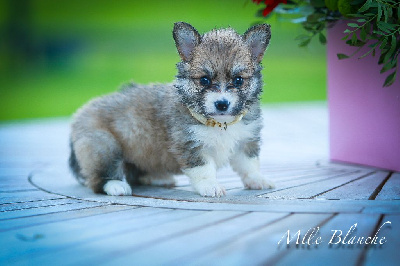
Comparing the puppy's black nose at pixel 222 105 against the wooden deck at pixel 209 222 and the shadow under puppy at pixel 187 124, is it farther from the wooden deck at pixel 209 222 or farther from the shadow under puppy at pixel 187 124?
the wooden deck at pixel 209 222

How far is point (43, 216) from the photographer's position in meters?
1.99

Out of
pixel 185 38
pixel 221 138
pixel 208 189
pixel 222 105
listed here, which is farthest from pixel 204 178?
pixel 185 38

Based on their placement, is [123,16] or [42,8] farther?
[123,16]

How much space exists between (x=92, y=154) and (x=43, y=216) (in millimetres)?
651

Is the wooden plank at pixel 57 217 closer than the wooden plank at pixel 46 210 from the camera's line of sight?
Yes

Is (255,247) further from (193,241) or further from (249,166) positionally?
(249,166)

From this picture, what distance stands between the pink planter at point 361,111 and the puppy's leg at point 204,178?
3.72 ft

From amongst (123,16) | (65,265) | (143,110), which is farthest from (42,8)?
(65,265)

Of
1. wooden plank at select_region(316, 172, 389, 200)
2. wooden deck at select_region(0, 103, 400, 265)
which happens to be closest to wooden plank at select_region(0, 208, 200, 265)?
wooden deck at select_region(0, 103, 400, 265)

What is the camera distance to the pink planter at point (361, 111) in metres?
2.90

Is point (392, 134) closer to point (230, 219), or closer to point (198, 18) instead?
point (230, 219)

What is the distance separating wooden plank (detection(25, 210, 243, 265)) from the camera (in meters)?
1.47

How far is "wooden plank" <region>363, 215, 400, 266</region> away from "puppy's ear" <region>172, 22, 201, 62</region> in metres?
1.16

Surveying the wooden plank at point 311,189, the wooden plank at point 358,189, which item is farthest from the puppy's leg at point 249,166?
the wooden plank at point 358,189
